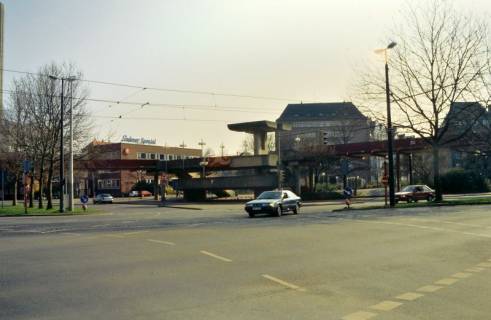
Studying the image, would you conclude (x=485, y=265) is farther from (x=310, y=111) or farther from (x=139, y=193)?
(x=310, y=111)

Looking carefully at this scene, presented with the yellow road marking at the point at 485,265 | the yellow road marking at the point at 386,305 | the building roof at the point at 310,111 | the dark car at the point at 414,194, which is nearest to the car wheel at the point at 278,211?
the yellow road marking at the point at 485,265

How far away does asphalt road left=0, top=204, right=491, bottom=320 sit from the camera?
21.6 feet

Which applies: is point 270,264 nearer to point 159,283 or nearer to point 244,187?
point 159,283

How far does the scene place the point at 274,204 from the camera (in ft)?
83.8

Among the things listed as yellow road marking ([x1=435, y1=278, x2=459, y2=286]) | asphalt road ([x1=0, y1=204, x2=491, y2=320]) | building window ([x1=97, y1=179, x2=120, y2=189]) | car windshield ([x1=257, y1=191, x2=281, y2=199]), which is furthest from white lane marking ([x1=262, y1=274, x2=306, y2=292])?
building window ([x1=97, y1=179, x2=120, y2=189])

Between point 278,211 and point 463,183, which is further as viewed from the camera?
point 463,183

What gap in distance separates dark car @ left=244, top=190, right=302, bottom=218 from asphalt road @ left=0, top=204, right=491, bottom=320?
9.78 m

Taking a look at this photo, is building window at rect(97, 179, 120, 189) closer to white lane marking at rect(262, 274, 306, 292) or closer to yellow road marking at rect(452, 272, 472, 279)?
white lane marking at rect(262, 274, 306, 292)

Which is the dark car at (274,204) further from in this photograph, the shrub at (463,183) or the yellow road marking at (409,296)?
the shrub at (463,183)

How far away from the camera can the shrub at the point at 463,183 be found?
200 feet

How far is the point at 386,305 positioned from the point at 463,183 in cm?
5993

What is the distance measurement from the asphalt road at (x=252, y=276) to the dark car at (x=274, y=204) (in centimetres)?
978

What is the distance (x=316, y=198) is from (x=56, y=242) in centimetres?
4227

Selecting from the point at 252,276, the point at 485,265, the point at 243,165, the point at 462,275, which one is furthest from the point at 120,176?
the point at 462,275
